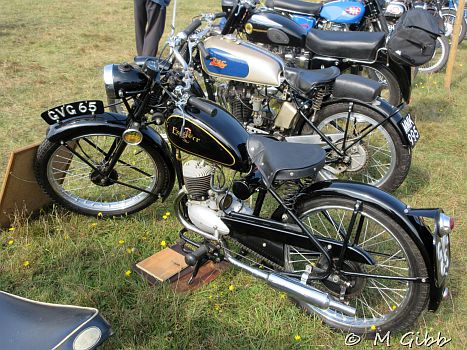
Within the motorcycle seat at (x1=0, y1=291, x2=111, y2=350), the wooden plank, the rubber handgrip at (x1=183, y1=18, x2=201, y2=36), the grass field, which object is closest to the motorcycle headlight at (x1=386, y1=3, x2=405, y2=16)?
the wooden plank

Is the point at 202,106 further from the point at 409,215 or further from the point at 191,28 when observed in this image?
the point at 409,215

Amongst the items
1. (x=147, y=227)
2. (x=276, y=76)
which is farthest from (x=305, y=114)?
(x=147, y=227)

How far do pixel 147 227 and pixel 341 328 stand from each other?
4.94 feet

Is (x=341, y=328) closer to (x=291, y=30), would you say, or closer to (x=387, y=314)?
(x=387, y=314)

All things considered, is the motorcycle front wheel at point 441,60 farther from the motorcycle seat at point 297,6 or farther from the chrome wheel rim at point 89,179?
the chrome wheel rim at point 89,179

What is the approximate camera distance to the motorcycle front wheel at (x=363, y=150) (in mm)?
3459

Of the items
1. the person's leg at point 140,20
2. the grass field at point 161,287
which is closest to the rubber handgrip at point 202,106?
the grass field at point 161,287

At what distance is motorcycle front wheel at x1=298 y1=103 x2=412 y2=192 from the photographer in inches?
136

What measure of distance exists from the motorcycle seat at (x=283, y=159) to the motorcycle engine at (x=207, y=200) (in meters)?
0.36

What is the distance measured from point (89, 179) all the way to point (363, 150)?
7.17ft

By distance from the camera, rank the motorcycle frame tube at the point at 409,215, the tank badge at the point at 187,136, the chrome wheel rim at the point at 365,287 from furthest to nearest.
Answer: the tank badge at the point at 187,136
the chrome wheel rim at the point at 365,287
the motorcycle frame tube at the point at 409,215

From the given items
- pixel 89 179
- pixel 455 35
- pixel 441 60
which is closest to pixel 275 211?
pixel 89 179

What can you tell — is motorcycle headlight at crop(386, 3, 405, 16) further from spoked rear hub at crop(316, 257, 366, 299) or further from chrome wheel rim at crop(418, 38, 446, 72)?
spoked rear hub at crop(316, 257, 366, 299)

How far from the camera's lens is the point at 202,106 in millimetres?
2314
